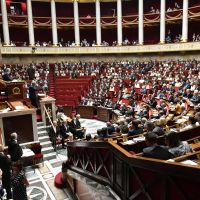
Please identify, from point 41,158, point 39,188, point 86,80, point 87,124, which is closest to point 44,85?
point 86,80

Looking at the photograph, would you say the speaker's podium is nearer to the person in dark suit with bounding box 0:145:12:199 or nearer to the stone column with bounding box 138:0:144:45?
the person in dark suit with bounding box 0:145:12:199

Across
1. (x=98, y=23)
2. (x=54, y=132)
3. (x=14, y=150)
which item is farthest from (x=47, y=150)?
(x=98, y=23)

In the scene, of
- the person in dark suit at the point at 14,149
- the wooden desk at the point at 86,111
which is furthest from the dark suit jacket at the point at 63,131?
the wooden desk at the point at 86,111

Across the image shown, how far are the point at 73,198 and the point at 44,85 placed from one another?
11664 millimetres

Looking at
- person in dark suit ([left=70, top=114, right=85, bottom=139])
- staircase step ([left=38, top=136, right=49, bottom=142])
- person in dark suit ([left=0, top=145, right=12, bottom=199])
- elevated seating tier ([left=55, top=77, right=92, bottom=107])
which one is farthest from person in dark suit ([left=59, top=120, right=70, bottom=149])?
elevated seating tier ([left=55, top=77, right=92, bottom=107])

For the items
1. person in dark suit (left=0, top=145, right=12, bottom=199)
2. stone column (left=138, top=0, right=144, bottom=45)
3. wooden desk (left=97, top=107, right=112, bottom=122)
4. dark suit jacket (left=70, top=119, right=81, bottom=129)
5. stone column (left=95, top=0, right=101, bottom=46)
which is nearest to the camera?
person in dark suit (left=0, top=145, right=12, bottom=199)

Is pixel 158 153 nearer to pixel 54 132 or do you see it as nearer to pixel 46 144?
pixel 54 132

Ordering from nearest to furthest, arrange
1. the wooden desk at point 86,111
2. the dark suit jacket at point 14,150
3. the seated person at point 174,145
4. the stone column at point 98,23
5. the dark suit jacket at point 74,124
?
1. the seated person at point 174,145
2. the dark suit jacket at point 14,150
3. the dark suit jacket at point 74,124
4. the wooden desk at point 86,111
5. the stone column at point 98,23

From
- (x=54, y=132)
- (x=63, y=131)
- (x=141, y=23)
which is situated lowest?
(x=63, y=131)

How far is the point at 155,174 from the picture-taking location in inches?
107

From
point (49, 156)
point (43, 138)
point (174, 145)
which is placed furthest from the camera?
point (43, 138)

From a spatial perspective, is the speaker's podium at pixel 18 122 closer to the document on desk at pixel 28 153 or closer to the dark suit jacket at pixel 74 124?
the document on desk at pixel 28 153

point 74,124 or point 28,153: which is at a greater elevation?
point 74,124

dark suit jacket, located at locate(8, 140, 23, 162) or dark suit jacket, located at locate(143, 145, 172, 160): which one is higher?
dark suit jacket, located at locate(143, 145, 172, 160)
